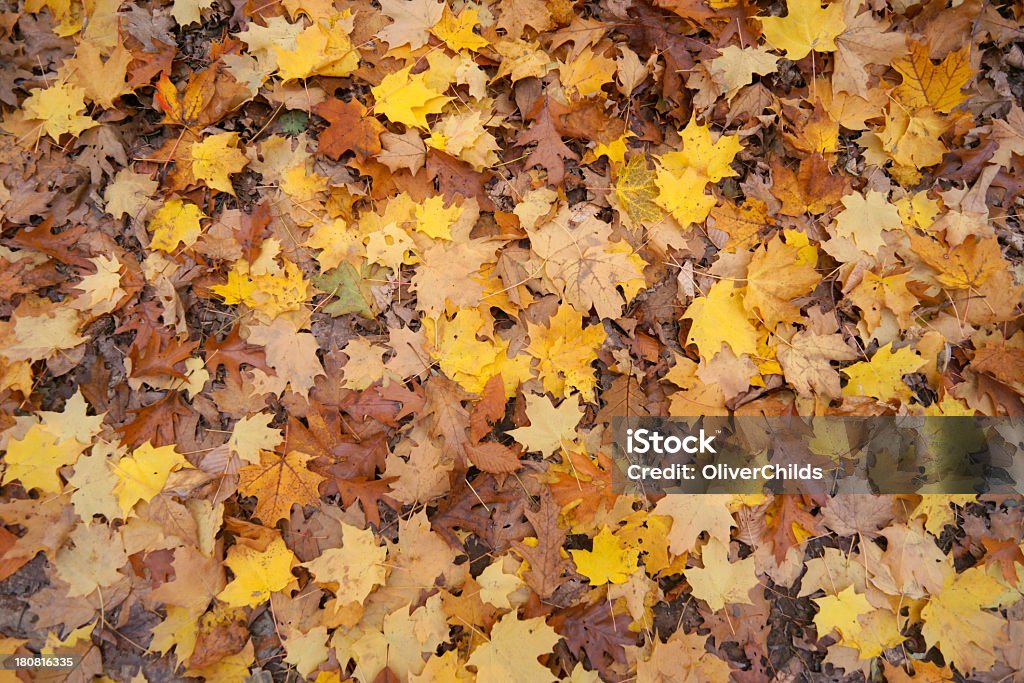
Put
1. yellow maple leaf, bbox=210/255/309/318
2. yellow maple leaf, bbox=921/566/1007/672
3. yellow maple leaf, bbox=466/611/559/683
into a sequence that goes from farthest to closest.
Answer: yellow maple leaf, bbox=210/255/309/318 → yellow maple leaf, bbox=921/566/1007/672 → yellow maple leaf, bbox=466/611/559/683

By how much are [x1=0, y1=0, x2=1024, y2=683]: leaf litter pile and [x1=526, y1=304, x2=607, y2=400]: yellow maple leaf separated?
11mm

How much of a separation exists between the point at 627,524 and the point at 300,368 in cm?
120

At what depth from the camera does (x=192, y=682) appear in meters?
1.97

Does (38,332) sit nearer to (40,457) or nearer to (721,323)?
(40,457)

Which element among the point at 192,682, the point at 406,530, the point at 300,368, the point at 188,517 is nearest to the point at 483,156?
the point at 300,368

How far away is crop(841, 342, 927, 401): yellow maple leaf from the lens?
2.10m

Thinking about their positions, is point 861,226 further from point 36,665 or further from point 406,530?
Result: point 36,665

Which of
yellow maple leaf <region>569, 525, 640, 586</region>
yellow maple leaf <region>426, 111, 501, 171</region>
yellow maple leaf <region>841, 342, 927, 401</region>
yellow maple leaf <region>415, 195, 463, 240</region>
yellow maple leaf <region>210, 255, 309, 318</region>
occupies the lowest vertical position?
yellow maple leaf <region>569, 525, 640, 586</region>

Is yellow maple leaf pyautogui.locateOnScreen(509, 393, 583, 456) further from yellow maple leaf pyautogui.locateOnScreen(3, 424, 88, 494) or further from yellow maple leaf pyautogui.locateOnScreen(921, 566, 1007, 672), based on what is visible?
yellow maple leaf pyautogui.locateOnScreen(3, 424, 88, 494)

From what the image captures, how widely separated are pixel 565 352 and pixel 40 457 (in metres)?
1.75

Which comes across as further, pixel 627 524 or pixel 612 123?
pixel 612 123
